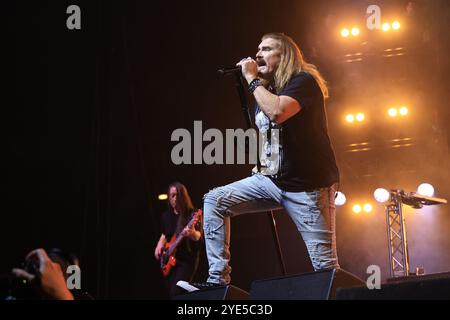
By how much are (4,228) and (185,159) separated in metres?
2.64

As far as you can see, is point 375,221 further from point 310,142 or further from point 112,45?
point 310,142

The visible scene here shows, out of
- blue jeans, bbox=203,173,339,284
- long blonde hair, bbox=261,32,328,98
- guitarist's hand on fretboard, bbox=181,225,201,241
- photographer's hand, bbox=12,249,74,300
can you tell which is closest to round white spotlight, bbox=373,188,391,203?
guitarist's hand on fretboard, bbox=181,225,201,241

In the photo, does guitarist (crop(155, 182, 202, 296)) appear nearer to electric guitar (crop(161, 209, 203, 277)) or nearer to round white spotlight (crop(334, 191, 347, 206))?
electric guitar (crop(161, 209, 203, 277))

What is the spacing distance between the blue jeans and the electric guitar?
2.81 metres

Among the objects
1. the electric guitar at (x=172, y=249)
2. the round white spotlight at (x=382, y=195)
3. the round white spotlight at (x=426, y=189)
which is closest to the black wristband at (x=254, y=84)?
the electric guitar at (x=172, y=249)

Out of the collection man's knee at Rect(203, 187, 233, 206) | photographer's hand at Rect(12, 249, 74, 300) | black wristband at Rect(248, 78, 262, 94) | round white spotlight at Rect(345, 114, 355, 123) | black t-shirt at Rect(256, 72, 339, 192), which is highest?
round white spotlight at Rect(345, 114, 355, 123)

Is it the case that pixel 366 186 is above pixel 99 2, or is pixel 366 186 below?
below

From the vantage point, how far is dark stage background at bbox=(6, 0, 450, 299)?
296 inches

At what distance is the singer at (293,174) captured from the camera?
131 inches

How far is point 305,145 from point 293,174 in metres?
0.18

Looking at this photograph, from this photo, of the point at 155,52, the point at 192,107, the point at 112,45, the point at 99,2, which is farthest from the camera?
the point at 192,107

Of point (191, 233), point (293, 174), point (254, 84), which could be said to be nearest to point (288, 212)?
point (293, 174)

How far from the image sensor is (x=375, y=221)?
8.19m
